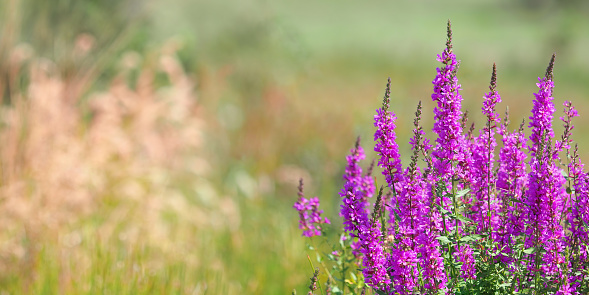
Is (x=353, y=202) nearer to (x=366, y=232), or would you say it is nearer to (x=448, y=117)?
(x=366, y=232)

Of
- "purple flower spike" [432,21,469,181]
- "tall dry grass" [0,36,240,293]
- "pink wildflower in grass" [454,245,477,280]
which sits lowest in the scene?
"pink wildflower in grass" [454,245,477,280]

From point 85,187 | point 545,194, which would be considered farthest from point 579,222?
point 85,187

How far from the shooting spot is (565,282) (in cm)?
182

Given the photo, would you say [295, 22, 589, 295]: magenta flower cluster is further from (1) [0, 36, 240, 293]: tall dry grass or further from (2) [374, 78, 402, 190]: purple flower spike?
(1) [0, 36, 240, 293]: tall dry grass

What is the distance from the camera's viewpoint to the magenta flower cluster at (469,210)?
1.81 metres

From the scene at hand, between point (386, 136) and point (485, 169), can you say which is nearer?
point (386, 136)

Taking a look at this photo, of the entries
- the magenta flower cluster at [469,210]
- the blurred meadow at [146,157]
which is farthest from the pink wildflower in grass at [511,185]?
the blurred meadow at [146,157]

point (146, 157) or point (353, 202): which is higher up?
point (146, 157)

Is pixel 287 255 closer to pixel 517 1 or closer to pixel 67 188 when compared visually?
pixel 67 188

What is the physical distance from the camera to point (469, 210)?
203 cm

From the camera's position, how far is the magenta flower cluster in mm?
1810

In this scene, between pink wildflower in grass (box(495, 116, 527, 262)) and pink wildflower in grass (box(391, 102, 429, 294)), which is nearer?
pink wildflower in grass (box(391, 102, 429, 294))

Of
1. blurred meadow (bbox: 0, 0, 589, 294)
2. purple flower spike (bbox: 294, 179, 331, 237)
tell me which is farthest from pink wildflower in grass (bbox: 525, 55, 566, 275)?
blurred meadow (bbox: 0, 0, 589, 294)

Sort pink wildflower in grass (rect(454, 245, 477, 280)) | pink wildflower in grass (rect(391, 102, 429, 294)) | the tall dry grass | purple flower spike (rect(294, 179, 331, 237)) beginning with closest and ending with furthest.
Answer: pink wildflower in grass (rect(391, 102, 429, 294)), pink wildflower in grass (rect(454, 245, 477, 280)), purple flower spike (rect(294, 179, 331, 237)), the tall dry grass
